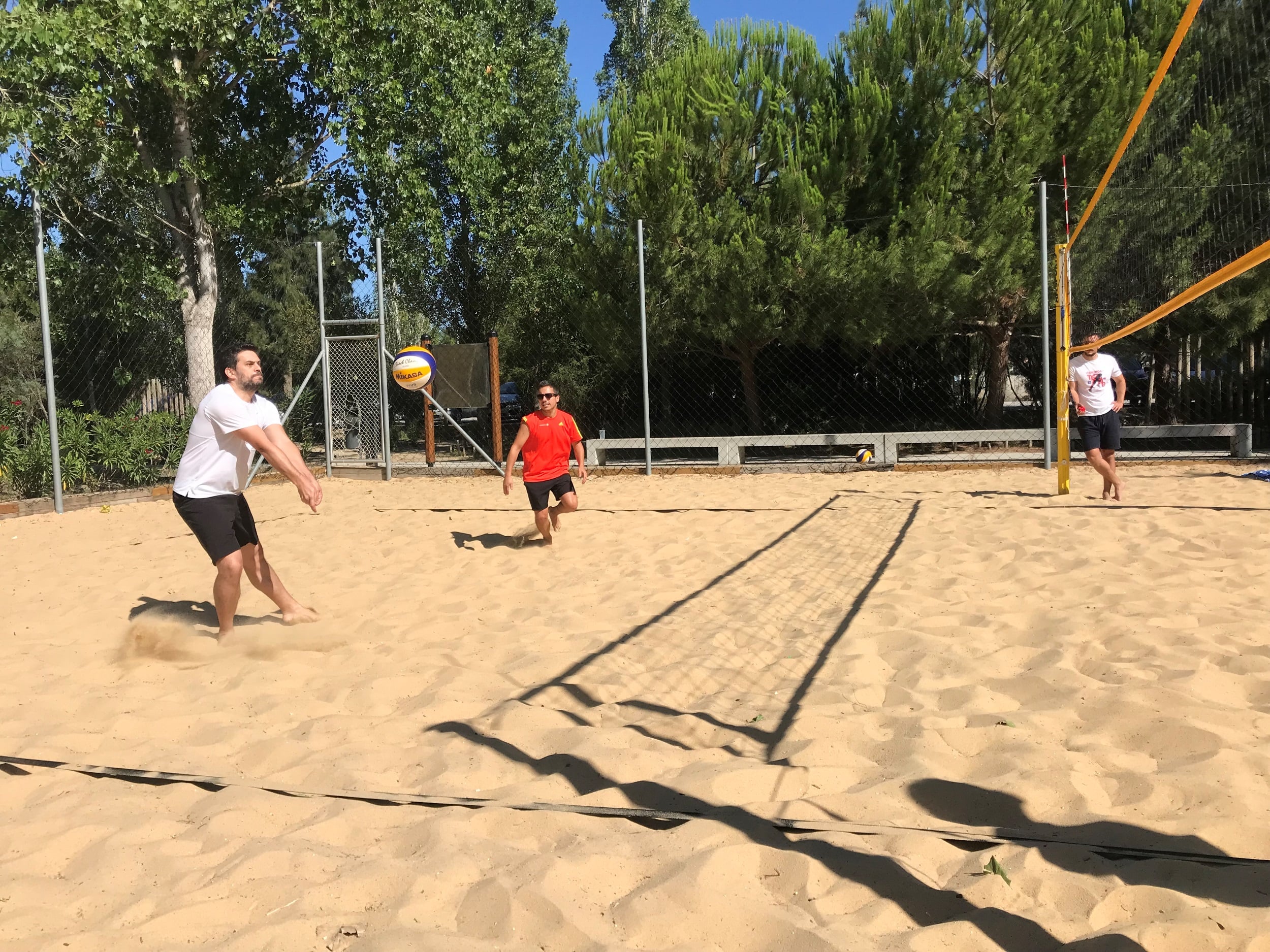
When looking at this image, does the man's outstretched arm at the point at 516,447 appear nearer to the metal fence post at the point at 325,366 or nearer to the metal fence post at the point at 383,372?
the metal fence post at the point at 383,372

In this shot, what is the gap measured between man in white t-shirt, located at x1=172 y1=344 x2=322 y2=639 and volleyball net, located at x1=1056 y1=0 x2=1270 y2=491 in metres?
7.91

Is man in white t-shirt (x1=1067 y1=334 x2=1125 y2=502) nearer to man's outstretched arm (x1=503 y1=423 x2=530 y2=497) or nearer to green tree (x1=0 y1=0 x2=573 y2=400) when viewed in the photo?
man's outstretched arm (x1=503 y1=423 x2=530 y2=497)

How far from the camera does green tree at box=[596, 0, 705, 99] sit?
28594 mm

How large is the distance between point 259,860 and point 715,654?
7.64 feet

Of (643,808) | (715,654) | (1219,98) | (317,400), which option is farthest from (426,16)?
(643,808)

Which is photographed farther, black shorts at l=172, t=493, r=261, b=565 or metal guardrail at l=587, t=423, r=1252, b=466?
metal guardrail at l=587, t=423, r=1252, b=466

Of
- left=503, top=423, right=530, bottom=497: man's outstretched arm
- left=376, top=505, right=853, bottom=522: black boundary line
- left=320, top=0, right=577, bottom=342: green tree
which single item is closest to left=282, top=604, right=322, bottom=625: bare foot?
left=503, top=423, right=530, bottom=497: man's outstretched arm

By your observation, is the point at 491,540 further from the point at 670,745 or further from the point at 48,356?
the point at 48,356

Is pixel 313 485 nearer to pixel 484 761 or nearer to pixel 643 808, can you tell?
pixel 484 761

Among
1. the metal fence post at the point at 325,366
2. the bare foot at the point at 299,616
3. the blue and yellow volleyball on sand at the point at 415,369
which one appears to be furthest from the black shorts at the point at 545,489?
the metal fence post at the point at 325,366

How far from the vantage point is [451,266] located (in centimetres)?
2355

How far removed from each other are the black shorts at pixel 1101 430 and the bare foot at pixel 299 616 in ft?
21.1

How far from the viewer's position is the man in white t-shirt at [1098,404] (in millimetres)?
8242

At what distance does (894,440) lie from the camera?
1202 centimetres
